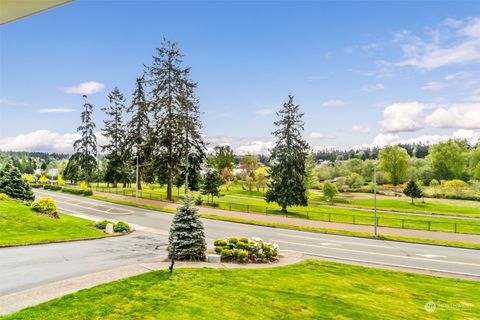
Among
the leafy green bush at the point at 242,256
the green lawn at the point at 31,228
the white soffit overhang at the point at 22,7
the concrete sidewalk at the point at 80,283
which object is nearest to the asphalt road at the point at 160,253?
the concrete sidewalk at the point at 80,283

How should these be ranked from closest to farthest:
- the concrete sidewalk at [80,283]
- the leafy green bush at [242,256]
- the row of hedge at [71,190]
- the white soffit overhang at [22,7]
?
1. the white soffit overhang at [22,7]
2. the concrete sidewalk at [80,283]
3. the leafy green bush at [242,256]
4. the row of hedge at [71,190]

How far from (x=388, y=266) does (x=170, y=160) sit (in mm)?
34045

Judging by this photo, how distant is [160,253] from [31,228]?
35.3 feet

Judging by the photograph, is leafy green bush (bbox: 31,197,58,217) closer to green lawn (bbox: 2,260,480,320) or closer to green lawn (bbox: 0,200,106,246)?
green lawn (bbox: 0,200,106,246)

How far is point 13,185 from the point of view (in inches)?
1383

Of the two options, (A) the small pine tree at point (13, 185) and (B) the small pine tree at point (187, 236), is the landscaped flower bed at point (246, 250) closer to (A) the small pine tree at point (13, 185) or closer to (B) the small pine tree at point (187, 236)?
(B) the small pine tree at point (187, 236)

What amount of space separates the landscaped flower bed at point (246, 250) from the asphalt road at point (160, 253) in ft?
9.96

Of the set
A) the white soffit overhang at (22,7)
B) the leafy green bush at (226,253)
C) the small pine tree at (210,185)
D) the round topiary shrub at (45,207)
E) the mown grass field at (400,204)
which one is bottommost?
the mown grass field at (400,204)

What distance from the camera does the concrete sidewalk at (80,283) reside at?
32.8ft

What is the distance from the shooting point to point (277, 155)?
44.1m

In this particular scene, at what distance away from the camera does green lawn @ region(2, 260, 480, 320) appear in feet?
31.2

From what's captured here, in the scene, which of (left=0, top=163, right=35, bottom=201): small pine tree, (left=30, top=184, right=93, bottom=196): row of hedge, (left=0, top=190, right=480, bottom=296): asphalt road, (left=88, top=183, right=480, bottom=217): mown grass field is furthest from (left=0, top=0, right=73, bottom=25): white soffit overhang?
(left=30, top=184, right=93, bottom=196): row of hedge

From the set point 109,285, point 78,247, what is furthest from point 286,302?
point 78,247

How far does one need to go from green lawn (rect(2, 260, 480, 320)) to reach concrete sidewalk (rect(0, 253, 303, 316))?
1.98 ft
